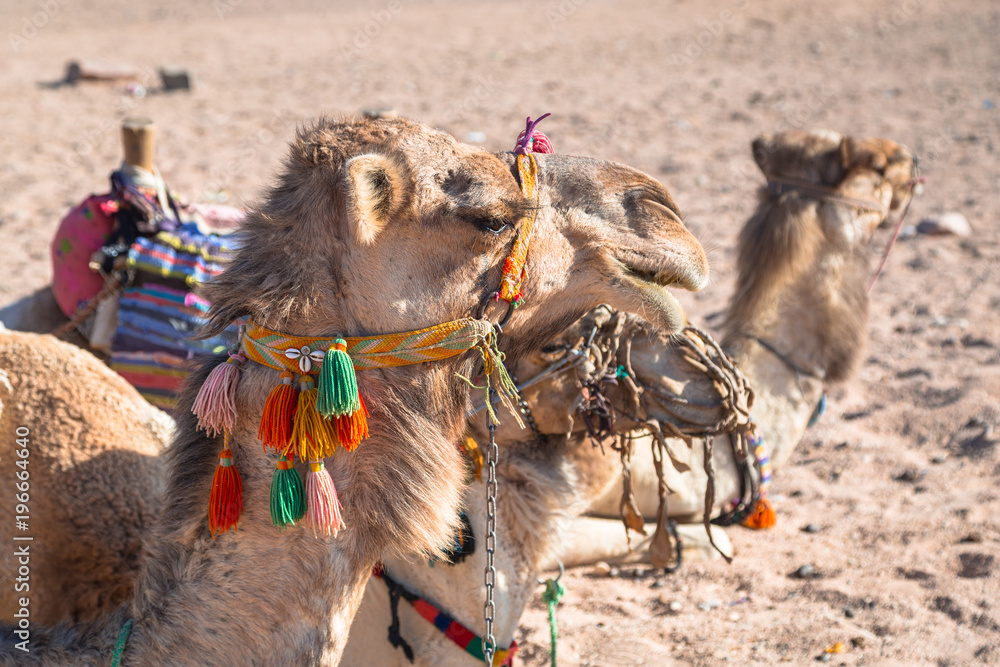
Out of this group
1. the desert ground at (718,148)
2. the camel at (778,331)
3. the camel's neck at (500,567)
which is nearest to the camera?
the camel's neck at (500,567)

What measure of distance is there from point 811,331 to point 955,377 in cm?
191

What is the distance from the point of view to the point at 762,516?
12.7 feet

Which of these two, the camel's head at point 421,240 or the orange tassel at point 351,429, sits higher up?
the camel's head at point 421,240

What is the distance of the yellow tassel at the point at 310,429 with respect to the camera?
175 cm

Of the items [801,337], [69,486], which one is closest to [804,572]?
[801,337]

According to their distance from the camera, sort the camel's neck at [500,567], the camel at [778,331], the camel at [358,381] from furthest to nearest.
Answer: the camel at [778,331] → the camel's neck at [500,567] → the camel at [358,381]

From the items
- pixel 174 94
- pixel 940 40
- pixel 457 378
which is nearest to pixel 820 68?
pixel 940 40

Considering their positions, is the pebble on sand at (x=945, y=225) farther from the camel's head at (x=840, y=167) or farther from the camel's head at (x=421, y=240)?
the camel's head at (x=421, y=240)

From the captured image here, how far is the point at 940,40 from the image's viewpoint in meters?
13.7

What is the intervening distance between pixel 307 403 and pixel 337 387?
88 mm

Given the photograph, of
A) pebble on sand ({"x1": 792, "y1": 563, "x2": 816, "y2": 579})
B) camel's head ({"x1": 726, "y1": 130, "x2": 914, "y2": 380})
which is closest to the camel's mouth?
camel's head ({"x1": 726, "y1": 130, "x2": 914, "y2": 380})

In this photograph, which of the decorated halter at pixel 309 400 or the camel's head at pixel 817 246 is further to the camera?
the camel's head at pixel 817 246

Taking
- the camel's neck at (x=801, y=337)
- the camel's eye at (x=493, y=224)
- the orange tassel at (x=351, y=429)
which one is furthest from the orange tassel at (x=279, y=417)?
Result: the camel's neck at (x=801, y=337)

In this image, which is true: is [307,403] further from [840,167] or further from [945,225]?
[945,225]
